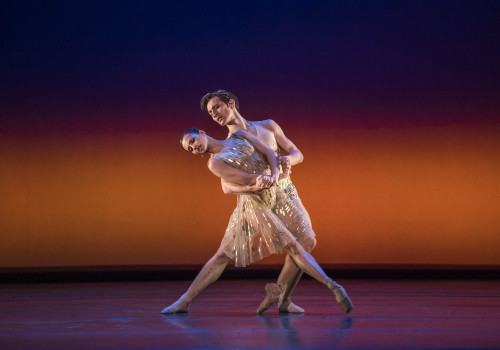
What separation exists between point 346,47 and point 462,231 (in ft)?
6.15

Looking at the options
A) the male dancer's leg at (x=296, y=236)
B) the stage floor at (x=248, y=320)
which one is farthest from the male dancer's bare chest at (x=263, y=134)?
the stage floor at (x=248, y=320)

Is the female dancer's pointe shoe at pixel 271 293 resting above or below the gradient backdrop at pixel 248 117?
below

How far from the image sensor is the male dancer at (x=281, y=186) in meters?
3.28

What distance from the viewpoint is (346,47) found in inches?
223

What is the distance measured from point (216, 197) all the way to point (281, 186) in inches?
92.6

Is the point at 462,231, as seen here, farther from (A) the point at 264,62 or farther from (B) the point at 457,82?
(A) the point at 264,62

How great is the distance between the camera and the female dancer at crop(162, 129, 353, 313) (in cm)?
320

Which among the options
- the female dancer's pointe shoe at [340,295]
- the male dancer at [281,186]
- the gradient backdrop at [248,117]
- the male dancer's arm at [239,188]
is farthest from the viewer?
the gradient backdrop at [248,117]

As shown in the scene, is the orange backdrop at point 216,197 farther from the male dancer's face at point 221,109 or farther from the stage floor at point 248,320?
the male dancer's face at point 221,109

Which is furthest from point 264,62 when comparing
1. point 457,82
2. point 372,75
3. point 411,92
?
point 457,82

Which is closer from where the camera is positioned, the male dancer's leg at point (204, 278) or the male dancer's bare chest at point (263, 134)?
the male dancer's leg at point (204, 278)

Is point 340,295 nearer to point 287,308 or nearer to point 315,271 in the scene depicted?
point 315,271

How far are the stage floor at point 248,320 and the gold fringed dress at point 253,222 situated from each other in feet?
1.08

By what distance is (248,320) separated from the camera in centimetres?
305
